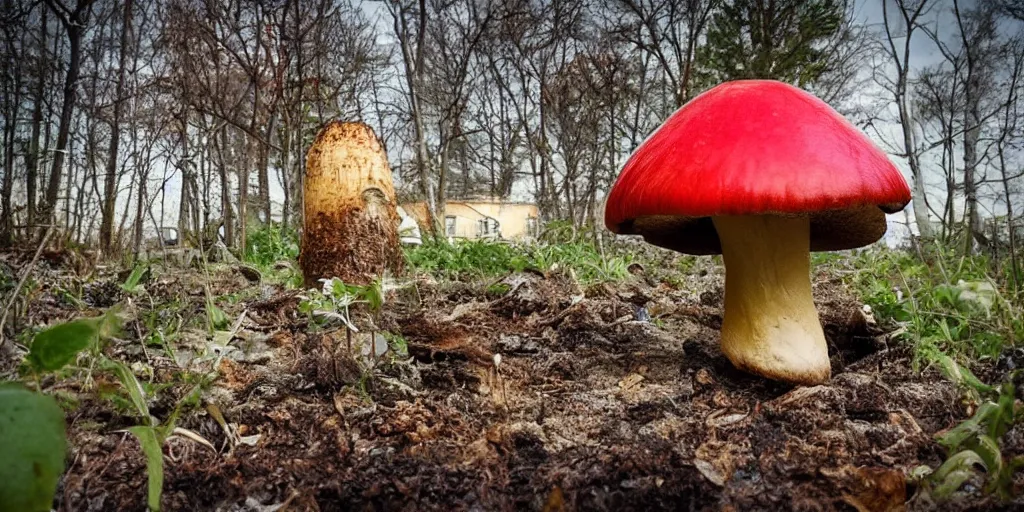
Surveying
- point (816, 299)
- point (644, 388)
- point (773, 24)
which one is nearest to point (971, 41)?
point (773, 24)

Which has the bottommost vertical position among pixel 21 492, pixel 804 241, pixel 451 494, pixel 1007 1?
pixel 451 494

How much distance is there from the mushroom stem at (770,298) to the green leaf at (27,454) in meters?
1.56

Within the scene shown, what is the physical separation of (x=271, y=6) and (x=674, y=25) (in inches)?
218

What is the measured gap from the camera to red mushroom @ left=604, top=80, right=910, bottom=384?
124 cm

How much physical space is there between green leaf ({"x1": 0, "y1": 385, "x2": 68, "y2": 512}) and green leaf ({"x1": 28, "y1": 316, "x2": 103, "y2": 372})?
280 millimetres

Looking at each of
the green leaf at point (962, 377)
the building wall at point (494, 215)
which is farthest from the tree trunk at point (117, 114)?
the building wall at point (494, 215)

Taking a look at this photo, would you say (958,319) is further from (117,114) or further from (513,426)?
(117,114)

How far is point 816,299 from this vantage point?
2.98m

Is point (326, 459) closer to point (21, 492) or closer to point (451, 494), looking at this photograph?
point (451, 494)

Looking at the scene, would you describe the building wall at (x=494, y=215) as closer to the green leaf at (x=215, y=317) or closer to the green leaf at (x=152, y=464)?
the green leaf at (x=215, y=317)

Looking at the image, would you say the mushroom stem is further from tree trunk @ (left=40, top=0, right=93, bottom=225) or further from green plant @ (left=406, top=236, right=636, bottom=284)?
tree trunk @ (left=40, top=0, right=93, bottom=225)

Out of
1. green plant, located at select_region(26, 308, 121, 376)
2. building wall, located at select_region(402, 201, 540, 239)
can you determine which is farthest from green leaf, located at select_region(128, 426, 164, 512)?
building wall, located at select_region(402, 201, 540, 239)

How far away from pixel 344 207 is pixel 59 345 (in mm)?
2610

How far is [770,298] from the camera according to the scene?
1594 mm
